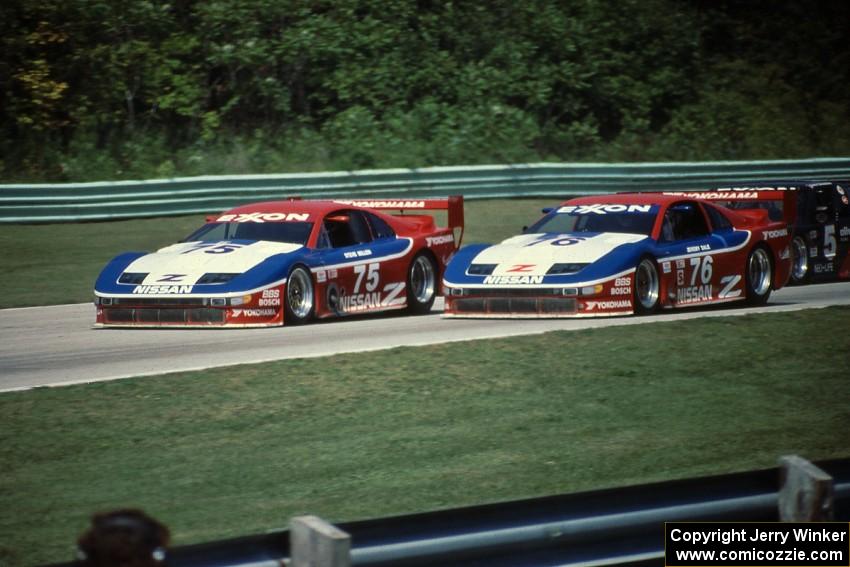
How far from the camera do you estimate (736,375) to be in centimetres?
1017

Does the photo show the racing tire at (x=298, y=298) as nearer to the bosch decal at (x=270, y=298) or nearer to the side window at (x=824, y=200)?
the bosch decal at (x=270, y=298)

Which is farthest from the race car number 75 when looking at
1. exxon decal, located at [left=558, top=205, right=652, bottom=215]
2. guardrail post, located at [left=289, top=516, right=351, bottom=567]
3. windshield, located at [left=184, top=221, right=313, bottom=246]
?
guardrail post, located at [left=289, top=516, right=351, bottom=567]

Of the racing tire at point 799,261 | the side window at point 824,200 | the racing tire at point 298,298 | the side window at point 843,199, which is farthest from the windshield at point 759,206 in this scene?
the racing tire at point 298,298

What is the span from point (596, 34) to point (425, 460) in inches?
1097

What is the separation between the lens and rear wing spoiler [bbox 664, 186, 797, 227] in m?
16.7

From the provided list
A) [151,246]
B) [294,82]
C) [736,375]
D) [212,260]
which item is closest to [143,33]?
[294,82]

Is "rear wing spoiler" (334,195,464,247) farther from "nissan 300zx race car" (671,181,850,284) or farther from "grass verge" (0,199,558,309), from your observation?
"grass verge" (0,199,558,309)

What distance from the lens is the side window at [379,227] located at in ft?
49.4

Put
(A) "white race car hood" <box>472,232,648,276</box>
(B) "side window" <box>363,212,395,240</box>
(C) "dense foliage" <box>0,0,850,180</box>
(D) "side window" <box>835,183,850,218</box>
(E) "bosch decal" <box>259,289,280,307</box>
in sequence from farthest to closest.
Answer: (C) "dense foliage" <box>0,0,850,180</box>, (D) "side window" <box>835,183,850,218</box>, (B) "side window" <box>363,212,395,240</box>, (A) "white race car hood" <box>472,232,648,276</box>, (E) "bosch decal" <box>259,289,280,307</box>

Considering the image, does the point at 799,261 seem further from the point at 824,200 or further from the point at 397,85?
the point at 397,85

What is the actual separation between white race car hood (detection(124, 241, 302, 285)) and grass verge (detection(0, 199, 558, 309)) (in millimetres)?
3021

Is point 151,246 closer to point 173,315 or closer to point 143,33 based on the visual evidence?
point 173,315

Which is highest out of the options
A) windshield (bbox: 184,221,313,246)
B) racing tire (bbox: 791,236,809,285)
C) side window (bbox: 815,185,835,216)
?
windshield (bbox: 184,221,313,246)

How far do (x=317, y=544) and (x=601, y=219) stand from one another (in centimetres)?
1071
